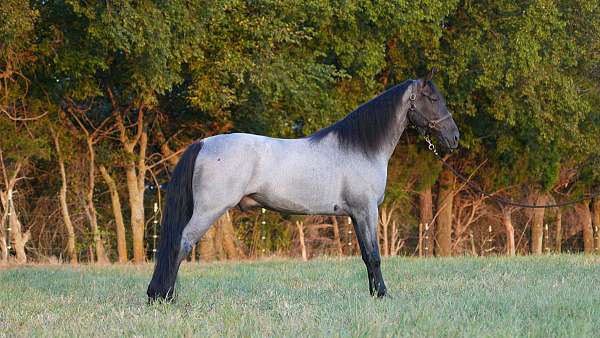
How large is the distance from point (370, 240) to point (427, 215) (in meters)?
16.4

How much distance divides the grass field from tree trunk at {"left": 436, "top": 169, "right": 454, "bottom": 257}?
1163 centimetres

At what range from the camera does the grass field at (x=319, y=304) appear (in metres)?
5.82

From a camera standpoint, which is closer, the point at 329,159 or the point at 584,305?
the point at 584,305

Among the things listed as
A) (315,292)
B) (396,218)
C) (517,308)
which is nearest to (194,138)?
(396,218)

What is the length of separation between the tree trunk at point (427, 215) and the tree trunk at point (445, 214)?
0.25m

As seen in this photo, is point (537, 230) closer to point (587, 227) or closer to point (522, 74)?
point (587, 227)

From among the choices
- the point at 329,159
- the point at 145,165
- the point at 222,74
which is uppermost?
→ the point at 222,74

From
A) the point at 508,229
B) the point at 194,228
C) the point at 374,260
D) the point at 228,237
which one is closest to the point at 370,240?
the point at 374,260

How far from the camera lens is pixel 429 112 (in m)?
8.73

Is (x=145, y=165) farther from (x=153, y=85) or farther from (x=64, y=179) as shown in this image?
(x=153, y=85)

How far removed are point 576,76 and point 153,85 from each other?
12274mm

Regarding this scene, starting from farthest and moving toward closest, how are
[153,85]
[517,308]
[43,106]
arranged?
[43,106] < [153,85] < [517,308]

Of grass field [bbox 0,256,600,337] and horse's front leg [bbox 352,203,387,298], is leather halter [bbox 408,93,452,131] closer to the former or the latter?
horse's front leg [bbox 352,203,387,298]

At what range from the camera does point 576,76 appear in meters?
21.9
